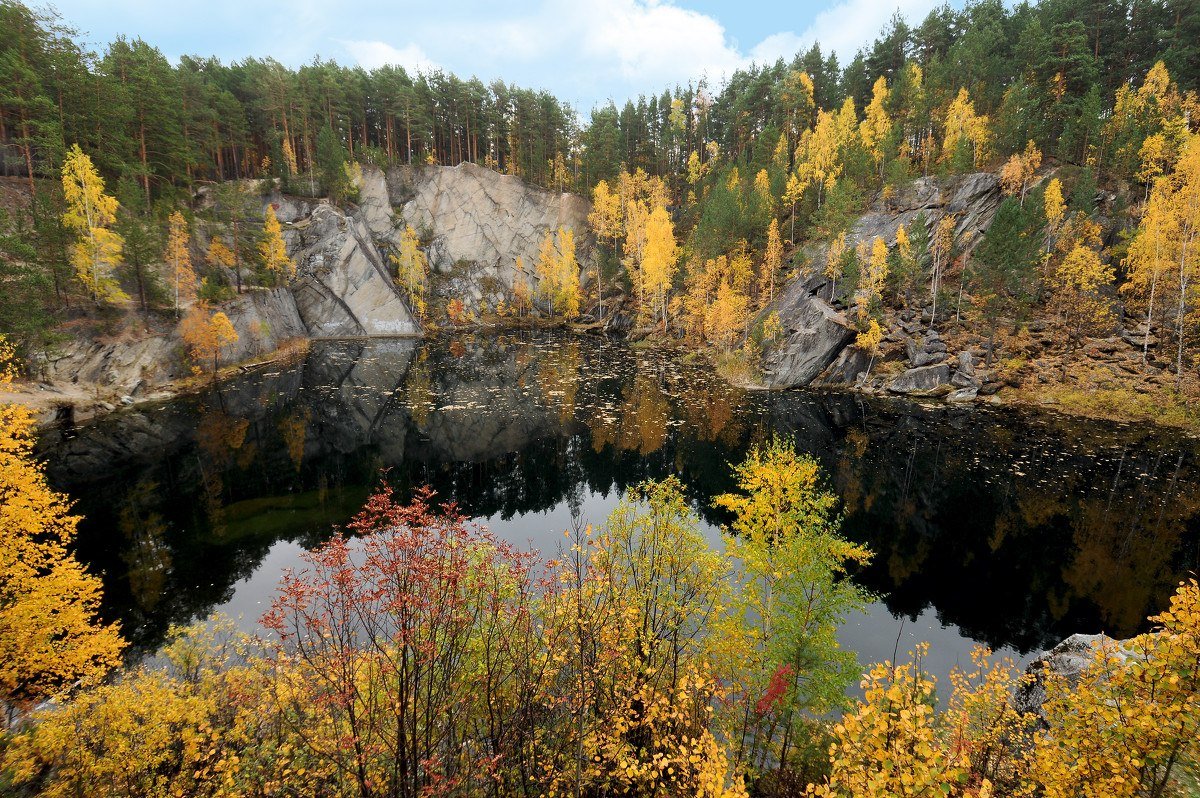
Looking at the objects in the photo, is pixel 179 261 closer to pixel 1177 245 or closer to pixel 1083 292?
pixel 1083 292

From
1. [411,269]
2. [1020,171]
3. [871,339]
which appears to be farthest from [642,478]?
[411,269]

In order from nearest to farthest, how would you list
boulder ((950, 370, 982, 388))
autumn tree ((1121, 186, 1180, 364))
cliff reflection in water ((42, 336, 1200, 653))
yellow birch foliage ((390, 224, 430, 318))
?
cliff reflection in water ((42, 336, 1200, 653))
autumn tree ((1121, 186, 1180, 364))
boulder ((950, 370, 982, 388))
yellow birch foliage ((390, 224, 430, 318))

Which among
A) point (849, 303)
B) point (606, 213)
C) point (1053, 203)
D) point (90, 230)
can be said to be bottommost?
point (849, 303)

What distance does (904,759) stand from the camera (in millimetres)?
6281

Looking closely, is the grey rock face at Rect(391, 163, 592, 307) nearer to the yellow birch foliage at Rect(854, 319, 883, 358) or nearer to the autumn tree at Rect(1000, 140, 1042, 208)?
the yellow birch foliage at Rect(854, 319, 883, 358)

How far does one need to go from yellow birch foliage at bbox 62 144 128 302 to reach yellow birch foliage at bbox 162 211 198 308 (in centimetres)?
459

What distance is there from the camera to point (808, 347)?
58.6 meters

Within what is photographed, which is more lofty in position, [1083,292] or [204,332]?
[1083,292]

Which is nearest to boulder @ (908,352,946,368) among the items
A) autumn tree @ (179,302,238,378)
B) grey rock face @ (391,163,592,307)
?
grey rock face @ (391,163,592,307)

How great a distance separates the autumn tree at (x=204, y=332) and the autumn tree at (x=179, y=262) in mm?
Answer: 1664

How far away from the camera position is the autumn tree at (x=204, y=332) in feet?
180

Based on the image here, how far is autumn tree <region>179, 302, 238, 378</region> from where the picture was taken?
54.9 metres

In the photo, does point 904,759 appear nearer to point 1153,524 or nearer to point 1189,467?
point 1153,524

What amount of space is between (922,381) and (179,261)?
3330 inches
